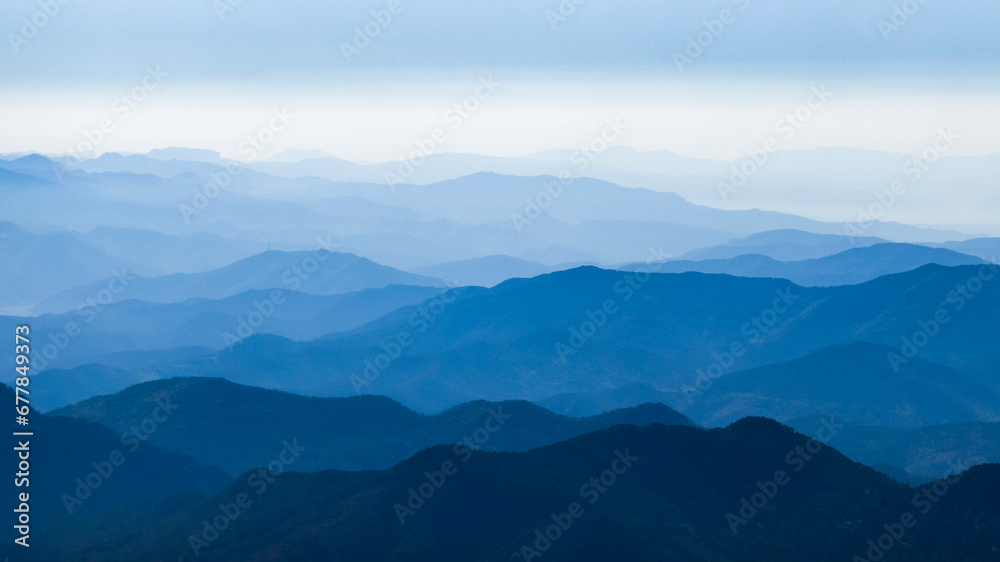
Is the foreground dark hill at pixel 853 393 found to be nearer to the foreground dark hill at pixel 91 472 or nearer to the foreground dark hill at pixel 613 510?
the foreground dark hill at pixel 91 472

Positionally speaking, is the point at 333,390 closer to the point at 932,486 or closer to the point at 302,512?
the point at 302,512

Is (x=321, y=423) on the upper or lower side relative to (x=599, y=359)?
upper

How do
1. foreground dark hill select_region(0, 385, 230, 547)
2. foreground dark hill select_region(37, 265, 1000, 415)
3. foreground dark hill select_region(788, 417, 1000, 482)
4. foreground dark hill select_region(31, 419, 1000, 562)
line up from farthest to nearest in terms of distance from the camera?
foreground dark hill select_region(37, 265, 1000, 415), foreground dark hill select_region(788, 417, 1000, 482), foreground dark hill select_region(0, 385, 230, 547), foreground dark hill select_region(31, 419, 1000, 562)

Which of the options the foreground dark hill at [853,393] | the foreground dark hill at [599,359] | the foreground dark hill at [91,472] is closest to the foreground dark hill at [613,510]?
the foreground dark hill at [91,472]

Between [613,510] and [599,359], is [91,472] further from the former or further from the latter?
[599,359]

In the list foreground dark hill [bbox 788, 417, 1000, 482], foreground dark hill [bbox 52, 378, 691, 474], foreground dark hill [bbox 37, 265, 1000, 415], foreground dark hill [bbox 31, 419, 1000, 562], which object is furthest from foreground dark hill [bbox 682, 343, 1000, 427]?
foreground dark hill [bbox 31, 419, 1000, 562]

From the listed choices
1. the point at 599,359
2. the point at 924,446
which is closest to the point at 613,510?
A: the point at 924,446

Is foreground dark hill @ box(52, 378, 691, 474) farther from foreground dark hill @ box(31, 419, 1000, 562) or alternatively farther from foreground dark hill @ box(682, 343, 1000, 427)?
foreground dark hill @ box(682, 343, 1000, 427)
